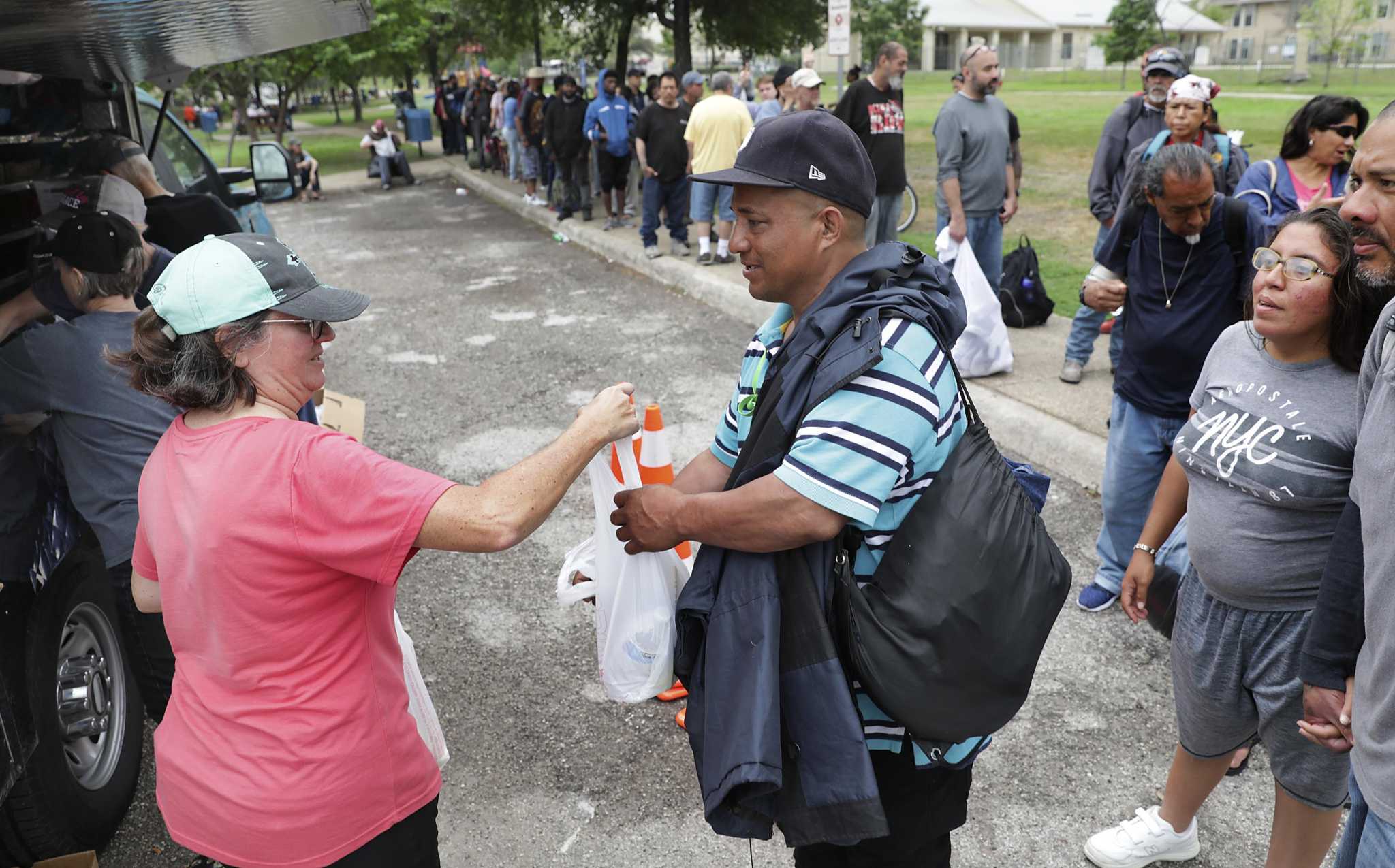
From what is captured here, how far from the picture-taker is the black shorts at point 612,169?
12391 millimetres

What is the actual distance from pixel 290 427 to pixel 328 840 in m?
0.80

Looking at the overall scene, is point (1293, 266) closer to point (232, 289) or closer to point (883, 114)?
point (232, 289)

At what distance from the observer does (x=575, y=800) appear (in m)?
3.28

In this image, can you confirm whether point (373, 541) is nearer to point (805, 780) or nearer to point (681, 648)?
point (681, 648)

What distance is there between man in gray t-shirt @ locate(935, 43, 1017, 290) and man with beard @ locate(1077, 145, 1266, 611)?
3180 millimetres

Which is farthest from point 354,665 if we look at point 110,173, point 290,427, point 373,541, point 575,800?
point 110,173

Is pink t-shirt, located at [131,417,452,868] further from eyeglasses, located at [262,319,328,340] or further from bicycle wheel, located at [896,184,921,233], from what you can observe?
bicycle wheel, located at [896,184,921,233]

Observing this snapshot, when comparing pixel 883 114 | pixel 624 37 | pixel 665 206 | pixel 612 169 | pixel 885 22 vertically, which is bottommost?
pixel 665 206

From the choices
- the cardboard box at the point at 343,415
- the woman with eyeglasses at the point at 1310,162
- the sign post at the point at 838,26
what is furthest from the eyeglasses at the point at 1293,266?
the sign post at the point at 838,26

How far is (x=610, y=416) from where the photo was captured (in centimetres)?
202

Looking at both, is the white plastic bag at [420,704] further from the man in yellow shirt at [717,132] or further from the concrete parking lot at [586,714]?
the man in yellow shirt at [717,132]

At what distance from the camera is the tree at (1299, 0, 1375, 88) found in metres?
45.8

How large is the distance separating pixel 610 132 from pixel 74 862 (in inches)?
422

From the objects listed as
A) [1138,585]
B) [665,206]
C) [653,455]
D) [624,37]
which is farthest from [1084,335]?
[624,37]
